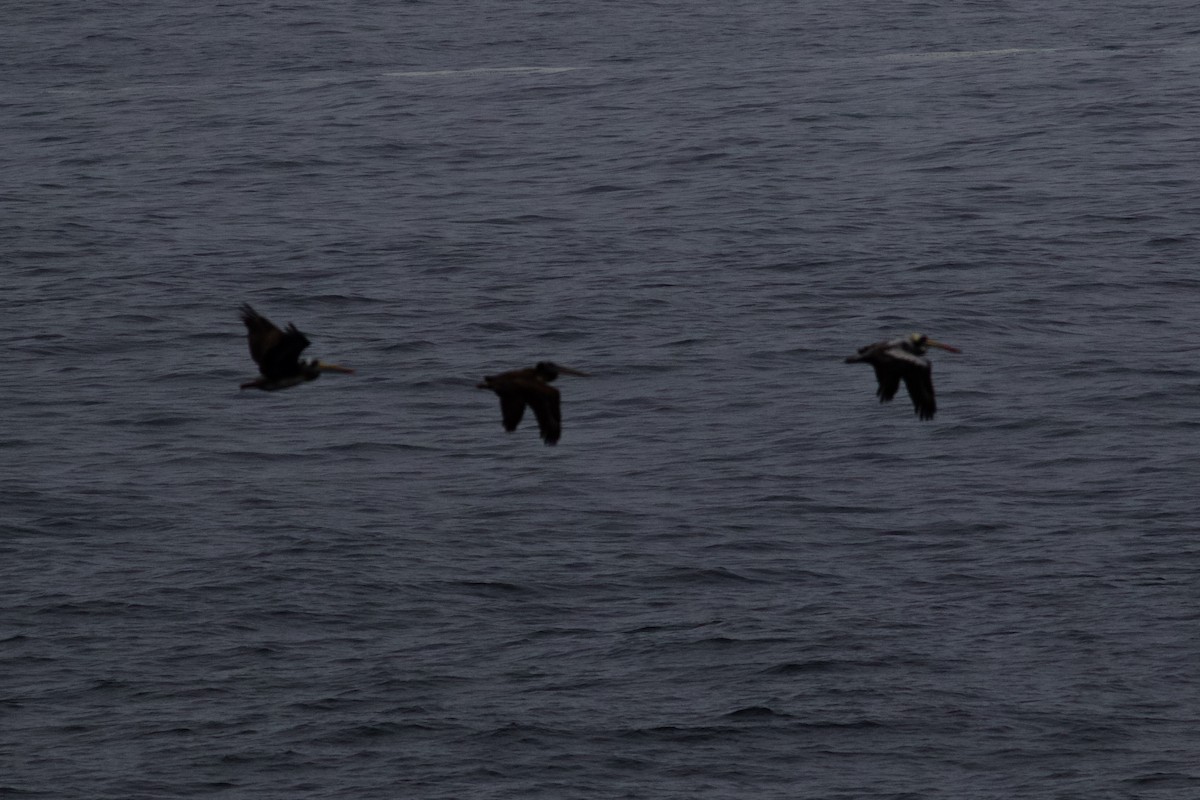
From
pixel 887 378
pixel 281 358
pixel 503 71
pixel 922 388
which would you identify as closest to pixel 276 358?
pixel 281 358

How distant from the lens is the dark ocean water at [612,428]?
360ft

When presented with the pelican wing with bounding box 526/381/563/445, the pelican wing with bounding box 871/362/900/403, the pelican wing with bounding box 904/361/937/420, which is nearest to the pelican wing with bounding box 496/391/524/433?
the pelican wing with bounding box 526/381/563/445

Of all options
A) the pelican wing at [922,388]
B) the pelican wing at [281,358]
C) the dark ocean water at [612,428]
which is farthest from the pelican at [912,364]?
the dark ocean water at [612,428]

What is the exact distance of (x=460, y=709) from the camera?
366ft

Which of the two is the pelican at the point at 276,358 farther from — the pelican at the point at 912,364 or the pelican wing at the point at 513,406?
the pelican at the point at 912,364

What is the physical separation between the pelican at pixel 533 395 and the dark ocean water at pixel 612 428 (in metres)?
75.1

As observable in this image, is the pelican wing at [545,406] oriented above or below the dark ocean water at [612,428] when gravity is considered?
above

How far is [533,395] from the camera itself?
103 feet

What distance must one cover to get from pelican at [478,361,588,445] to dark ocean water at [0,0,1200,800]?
75.1 meters

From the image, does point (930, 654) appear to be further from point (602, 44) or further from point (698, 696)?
point (602, 44)

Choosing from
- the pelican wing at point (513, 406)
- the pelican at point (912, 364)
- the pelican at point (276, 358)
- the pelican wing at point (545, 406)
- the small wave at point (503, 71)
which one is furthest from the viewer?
the small wave at point (503, 71)

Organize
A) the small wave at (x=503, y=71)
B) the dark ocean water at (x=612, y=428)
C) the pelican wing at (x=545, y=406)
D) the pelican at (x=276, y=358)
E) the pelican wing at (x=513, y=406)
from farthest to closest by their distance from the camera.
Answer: the small wave at (x=503, y=71), the dark ocean water at (x=612, y=428), the pelican at (x=276, y=358), the pelican wing at (x=513, y=406), the pelican wing at (x=545, y=406)

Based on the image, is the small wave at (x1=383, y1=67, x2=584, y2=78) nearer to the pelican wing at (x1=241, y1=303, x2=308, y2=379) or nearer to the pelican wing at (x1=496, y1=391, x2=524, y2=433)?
the pelican wing at (x1=241, y1=303, x2=308, y2=379)

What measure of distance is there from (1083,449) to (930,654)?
14.2 meters
